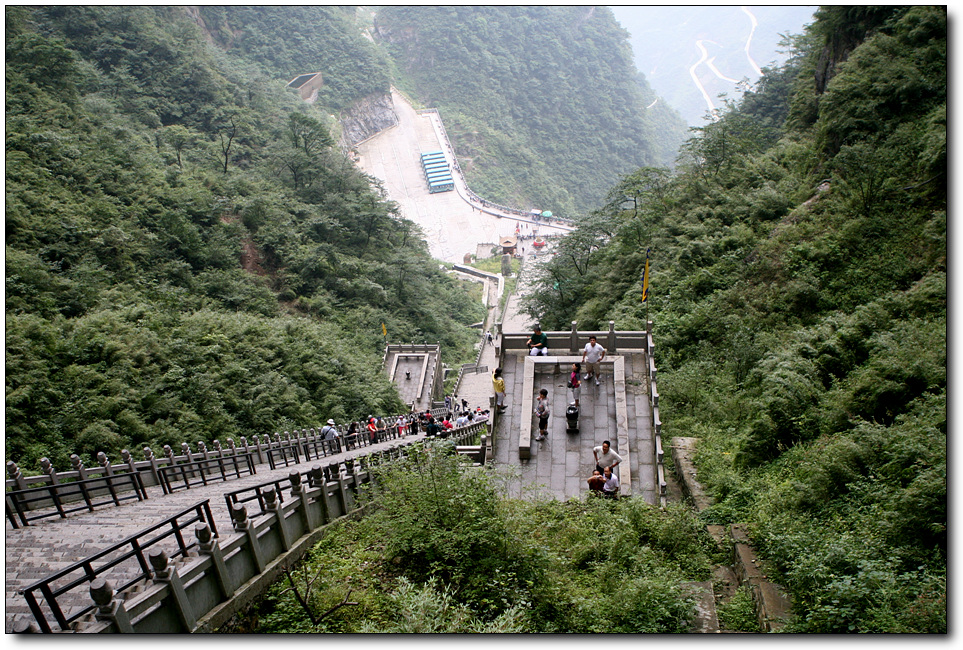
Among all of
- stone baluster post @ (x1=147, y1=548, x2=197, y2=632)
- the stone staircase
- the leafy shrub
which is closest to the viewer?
stone baluster post @ (x1=147, y1=548, x2=197, y2=632)

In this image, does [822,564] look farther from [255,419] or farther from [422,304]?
[422,304]

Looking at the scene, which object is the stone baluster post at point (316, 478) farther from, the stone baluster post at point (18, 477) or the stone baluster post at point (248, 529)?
the stone baluster post at point (18, 477)

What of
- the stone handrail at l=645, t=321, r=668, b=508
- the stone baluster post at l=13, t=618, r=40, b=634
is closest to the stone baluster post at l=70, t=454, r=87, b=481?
the stone baluster post at l=13, t=618, r=40, b=634

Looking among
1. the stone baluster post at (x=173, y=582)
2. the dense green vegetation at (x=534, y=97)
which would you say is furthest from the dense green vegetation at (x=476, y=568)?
the dense green vegetation at (x=534, y=97)

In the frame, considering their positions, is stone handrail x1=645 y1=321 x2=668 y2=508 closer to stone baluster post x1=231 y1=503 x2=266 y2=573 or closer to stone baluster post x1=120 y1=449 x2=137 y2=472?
stone baluster post x1=231 y1=503 x2=266 y2=573

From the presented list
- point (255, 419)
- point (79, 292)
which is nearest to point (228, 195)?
point (79, 292)

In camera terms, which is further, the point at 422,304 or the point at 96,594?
the point at 422,304
